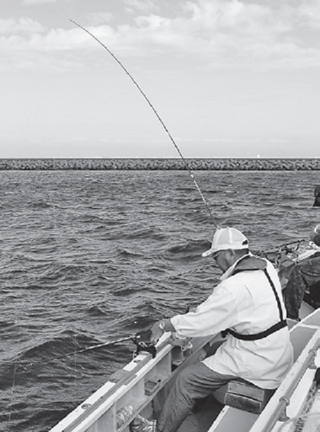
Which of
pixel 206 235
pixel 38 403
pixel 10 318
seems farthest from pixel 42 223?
pixel 38 403

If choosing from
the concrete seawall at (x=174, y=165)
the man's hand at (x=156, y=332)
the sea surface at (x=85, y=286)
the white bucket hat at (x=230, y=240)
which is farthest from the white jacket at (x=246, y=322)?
the concrete seawall at (x=174, y=165)

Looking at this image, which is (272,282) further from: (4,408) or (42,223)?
(42,223)

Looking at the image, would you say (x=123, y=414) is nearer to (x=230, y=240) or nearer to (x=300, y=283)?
(x=230, y=240)

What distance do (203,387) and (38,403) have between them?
10.7 feet

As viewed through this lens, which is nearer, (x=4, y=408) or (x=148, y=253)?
(x=4, y=408)

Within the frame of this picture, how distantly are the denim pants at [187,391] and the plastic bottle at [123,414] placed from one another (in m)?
0.29

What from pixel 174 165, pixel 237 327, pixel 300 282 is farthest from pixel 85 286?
pixel 174 165

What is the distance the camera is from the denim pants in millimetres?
3945

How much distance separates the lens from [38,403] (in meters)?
6.47

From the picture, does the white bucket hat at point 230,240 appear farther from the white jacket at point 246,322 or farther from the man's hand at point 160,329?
the man's hand at point 160,329

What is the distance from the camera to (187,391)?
3982 millimetres

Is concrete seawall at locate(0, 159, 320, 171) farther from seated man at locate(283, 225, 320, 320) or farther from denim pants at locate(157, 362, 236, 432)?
denim pants at locate(157, 362, 236, 432)

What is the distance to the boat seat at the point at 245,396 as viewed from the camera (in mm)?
3820

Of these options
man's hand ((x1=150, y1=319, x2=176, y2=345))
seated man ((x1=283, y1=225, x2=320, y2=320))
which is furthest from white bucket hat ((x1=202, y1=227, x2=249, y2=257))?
seated man ((x1=283, y1=225, x2=320, y2=320))
